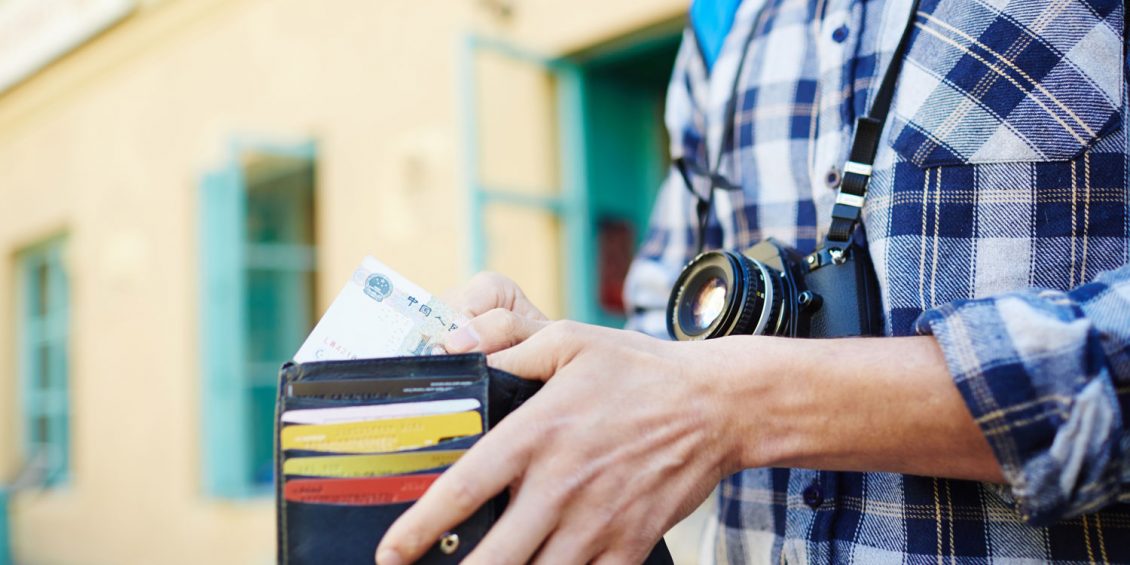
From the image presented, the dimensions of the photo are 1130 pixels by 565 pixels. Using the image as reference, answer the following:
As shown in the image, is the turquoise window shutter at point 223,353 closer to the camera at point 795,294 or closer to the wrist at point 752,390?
the camera at point 795,294

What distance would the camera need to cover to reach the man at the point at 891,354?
2.20 feet

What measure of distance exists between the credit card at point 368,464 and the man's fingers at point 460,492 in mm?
43

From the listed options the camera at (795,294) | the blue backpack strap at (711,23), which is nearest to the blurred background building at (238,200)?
the blue backpack strap at (711,23)

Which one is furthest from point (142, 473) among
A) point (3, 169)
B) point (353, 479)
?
point (353, 479)

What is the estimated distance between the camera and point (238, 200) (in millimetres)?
4395

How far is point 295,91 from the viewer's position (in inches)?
189

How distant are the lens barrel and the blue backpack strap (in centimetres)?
38

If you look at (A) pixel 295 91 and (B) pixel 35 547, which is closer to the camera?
(A) pixel 295 91

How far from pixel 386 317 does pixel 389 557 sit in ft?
0.92

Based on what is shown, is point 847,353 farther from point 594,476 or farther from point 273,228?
point 273,228

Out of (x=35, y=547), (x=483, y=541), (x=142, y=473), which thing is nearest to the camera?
(x=483, y=541)

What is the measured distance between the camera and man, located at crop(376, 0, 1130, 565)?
2.20ft

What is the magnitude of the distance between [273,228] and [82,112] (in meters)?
2.03

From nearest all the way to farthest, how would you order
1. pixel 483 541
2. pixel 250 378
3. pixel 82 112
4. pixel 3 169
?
pixel 483 541, pixel 250 378, pixel 82 112, pixel 3 169
